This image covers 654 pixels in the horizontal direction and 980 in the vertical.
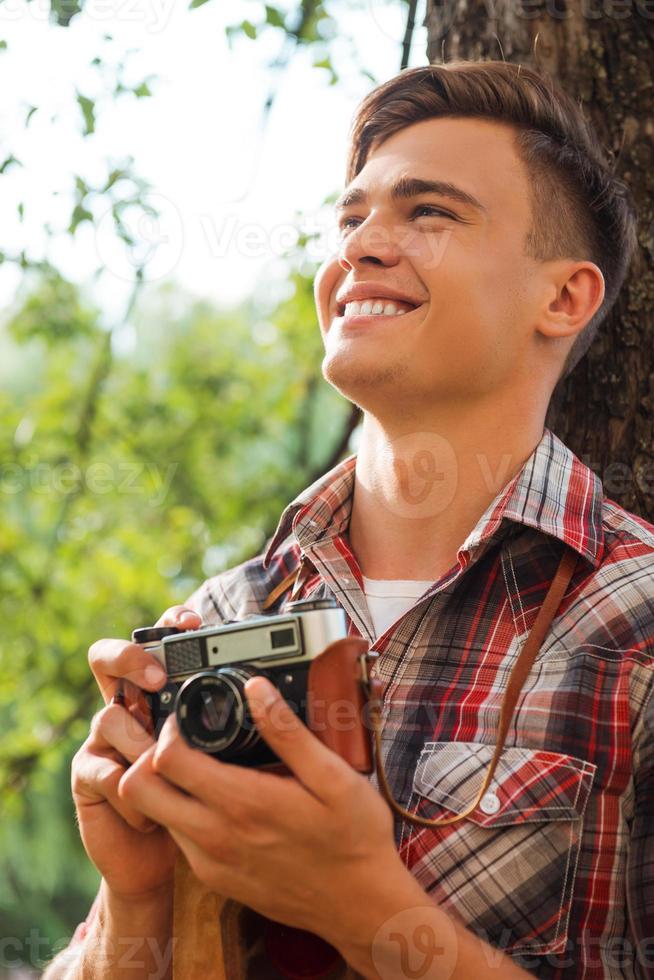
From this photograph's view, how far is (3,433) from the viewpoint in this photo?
5.79 m

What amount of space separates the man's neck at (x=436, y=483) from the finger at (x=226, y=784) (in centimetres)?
69

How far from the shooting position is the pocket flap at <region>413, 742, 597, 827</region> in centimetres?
154

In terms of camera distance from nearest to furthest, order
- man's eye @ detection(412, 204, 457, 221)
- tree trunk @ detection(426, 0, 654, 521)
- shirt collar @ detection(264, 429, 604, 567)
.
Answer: shirt collar @ detection(264, 429, 604, 567) < man's eye @ detection(412, 204, 457, 221) < tree trunk @ detection(426, 0, 654, 521)

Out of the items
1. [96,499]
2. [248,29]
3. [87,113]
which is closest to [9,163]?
[87,113]

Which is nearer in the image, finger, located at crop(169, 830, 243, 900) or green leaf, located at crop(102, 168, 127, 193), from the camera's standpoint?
finger, located at crop(169, 830, 243, 900)

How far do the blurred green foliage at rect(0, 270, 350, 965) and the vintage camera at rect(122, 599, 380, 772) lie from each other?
110 inches

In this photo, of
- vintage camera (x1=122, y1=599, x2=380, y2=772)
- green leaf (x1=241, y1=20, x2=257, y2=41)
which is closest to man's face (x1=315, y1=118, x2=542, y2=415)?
vintage camera (x1=122, y1=599, x2=380, y2=772)

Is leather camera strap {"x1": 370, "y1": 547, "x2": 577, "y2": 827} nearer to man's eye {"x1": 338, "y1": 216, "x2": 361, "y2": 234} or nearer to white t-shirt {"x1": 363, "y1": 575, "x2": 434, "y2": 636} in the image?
white t-shirt {"x1": 363, "y1": 575, "x2": 434, "y2": 636}

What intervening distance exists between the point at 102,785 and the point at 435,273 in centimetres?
103

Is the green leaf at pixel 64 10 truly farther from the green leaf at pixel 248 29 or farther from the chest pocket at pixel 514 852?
the chest pocket at pixel 514 852

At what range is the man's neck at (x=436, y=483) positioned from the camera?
1944 mm

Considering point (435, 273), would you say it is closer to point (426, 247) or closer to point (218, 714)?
point (426, 247)

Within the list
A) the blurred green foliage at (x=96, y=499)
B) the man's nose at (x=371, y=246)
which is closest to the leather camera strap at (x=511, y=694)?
the man's nose at (x=371, y=246)

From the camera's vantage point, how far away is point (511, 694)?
1600 millimetres
